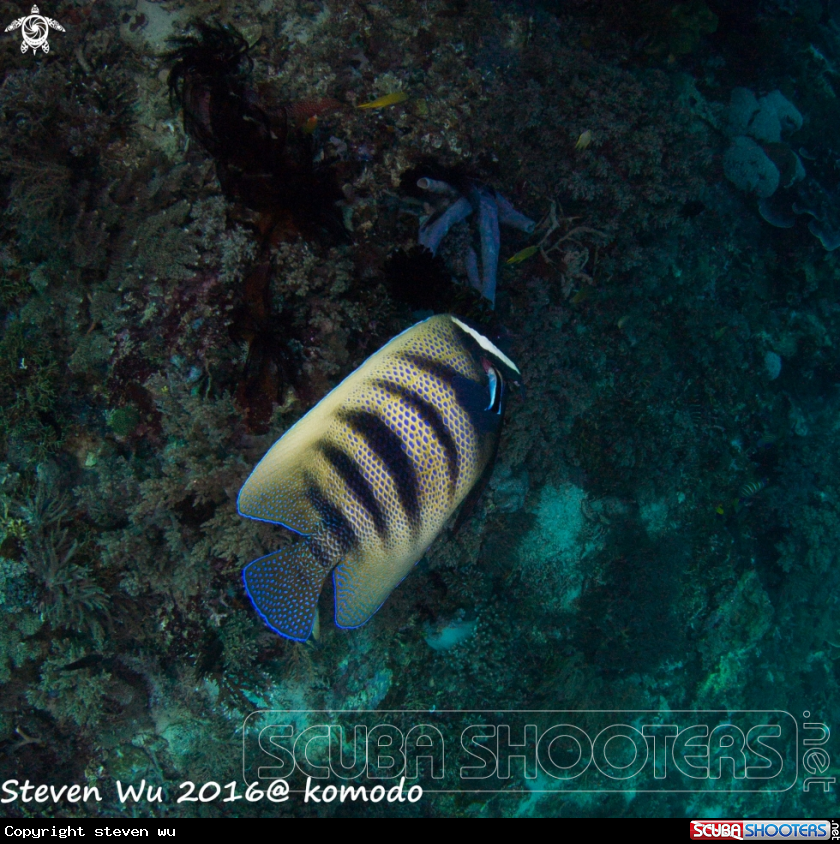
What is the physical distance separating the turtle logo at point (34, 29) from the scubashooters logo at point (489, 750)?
4.64 metres

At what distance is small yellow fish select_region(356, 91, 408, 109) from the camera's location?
3.02 m

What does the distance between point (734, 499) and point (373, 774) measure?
5120 millimetres

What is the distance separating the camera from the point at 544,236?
3477 millimetres

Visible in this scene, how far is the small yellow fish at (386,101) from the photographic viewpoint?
302cm

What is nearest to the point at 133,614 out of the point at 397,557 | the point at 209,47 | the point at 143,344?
the point at 143,344

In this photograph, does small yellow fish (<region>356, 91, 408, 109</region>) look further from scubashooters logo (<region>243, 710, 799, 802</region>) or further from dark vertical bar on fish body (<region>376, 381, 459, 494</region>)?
scubashooters logo (<region>243, 710, 799, 802</region>)

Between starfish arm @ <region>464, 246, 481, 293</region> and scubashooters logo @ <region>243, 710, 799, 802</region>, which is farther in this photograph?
scubashooters logo @ <region>243, 710, 799, 802</region>

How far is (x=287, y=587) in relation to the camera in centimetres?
194

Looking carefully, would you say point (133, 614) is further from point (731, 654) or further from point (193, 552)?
point (731, 654)

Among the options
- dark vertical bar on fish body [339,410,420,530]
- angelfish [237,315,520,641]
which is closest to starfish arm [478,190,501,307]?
angelfish [237,315,520,641]

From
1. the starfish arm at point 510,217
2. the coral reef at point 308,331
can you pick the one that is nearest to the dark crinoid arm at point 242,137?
the coral reef at point 308,331

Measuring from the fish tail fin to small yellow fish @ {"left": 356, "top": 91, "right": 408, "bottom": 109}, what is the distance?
2799mm

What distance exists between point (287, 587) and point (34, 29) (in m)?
3.70

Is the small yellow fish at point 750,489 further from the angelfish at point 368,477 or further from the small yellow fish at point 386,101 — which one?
the small yellow fish at point 386,101
